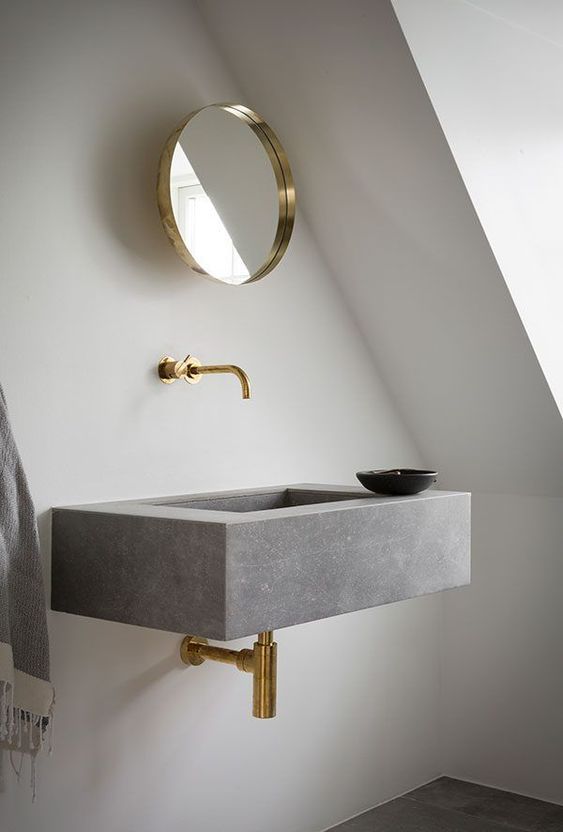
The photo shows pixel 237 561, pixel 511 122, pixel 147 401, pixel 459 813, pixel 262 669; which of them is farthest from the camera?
pixel 459 813

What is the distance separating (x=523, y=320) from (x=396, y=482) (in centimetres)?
63

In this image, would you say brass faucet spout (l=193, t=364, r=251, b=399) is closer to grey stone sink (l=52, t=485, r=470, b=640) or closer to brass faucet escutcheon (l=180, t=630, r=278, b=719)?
grey stone sink (l=52, t=485, r=470, b=640)

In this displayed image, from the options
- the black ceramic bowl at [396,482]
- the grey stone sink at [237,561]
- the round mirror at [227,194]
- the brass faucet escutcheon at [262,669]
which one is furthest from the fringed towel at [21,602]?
the black ceramic bowl at [396,482]

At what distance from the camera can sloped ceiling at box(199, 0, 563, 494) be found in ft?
8.09

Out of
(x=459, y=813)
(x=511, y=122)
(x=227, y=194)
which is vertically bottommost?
(x=459, y=813)

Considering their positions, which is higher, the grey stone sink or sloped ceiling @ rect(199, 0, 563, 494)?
sloped ceiling @ rect(199, 0, 563, 494)

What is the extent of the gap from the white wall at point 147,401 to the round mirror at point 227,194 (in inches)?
3.2

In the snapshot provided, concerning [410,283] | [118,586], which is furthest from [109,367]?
[410,283]

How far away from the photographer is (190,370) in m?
2.50

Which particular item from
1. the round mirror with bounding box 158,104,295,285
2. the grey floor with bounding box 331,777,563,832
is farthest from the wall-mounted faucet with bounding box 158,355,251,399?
the grey floor with bounding box 331,777,563,832

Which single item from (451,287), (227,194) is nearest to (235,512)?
(227,194)

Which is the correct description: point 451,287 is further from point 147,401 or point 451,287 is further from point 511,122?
point 147,401

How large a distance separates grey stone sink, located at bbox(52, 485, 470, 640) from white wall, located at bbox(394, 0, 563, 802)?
0.77 meters

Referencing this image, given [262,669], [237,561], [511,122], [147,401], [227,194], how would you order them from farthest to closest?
[511,122] → [227,194] → [147,401] → [262,669] → [237,561]
